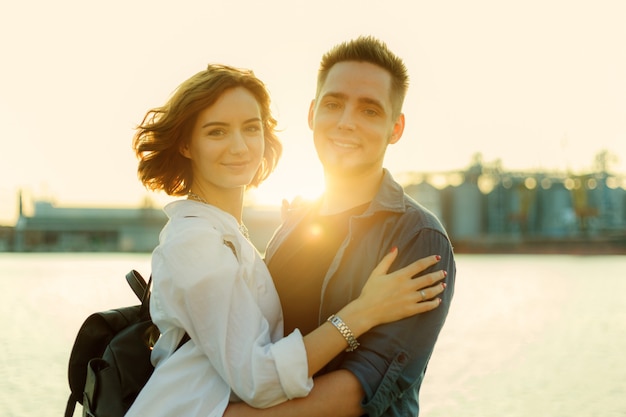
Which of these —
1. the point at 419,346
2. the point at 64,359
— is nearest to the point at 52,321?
the point at 64,359

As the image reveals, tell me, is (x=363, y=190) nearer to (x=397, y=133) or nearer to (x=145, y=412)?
(x=397, y=133)

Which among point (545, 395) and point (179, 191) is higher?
point (179, 191)

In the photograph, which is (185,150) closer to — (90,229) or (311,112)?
(311,112)

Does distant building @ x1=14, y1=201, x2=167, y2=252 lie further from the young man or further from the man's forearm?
the man's forearm

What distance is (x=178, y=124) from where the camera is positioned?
2.64m

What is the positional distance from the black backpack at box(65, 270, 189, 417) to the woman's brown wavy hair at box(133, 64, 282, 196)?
43 cm

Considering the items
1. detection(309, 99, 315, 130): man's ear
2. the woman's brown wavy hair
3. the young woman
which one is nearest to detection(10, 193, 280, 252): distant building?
detection(309, 99, 315, 130): man's ear

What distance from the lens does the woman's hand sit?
2.39m

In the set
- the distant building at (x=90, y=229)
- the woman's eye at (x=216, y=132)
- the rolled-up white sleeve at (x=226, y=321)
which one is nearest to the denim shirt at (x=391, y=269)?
the rolled-up white sleeve at (x=226, y=321)

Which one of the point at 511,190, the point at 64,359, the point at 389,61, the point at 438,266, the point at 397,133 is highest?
the point at 389,61

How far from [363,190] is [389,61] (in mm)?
487

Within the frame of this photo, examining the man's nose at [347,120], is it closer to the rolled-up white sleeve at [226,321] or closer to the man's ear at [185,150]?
the man's ear at [185,150]

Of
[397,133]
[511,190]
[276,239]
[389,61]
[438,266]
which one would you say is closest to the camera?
[438,266]

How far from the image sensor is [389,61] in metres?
2.78
